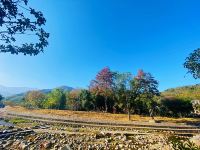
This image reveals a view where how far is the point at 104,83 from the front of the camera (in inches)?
3204

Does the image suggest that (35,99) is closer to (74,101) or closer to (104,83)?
(74,101)

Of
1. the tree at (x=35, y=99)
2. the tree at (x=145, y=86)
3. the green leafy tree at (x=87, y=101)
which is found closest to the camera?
the tree at (x=145, y=86)

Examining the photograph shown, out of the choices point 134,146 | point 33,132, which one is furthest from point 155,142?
point 33,132

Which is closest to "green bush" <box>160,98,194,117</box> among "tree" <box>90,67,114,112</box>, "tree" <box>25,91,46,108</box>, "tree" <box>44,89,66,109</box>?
"tree" <box>90,67,114,112</box>

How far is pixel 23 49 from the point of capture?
12.8 meters

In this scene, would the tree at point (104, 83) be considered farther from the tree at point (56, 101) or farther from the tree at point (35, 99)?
the tree at point (35, 99)

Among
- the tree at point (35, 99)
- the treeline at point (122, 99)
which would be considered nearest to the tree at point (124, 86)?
the treeline at point (122, 99)

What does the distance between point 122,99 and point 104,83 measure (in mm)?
8978

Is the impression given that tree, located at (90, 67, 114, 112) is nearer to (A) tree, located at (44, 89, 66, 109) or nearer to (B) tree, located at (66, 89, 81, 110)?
(B) tree, located at (66, 89, 81, 110)

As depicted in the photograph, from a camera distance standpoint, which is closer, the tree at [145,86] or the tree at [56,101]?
the tree at [145,86]

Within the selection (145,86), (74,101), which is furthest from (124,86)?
(74,101)

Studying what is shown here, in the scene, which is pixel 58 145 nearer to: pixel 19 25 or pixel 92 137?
pixel 92 137

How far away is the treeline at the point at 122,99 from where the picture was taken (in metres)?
61.8

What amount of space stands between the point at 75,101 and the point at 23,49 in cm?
8325
